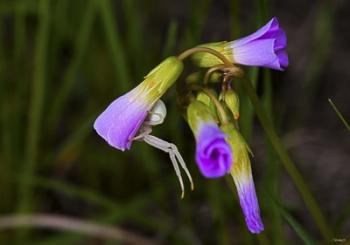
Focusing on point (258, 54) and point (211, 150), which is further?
point (258, 54)

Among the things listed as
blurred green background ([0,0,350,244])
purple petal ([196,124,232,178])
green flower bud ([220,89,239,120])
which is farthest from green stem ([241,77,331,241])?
blurred green background ([0,0,350,244])

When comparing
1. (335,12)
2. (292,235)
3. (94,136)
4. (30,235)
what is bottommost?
(292,235)

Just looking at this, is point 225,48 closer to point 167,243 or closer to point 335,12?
point 167,243

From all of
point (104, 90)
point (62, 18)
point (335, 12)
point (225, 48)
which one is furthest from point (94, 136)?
point (225, 48)

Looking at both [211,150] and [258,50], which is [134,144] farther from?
[211,150]

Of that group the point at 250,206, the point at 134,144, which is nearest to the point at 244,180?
the point at 250,206
